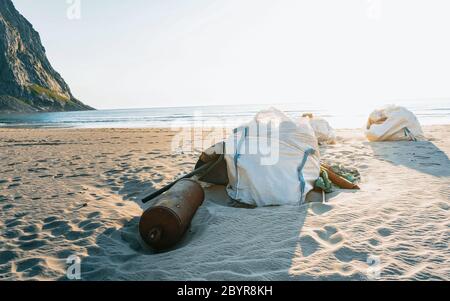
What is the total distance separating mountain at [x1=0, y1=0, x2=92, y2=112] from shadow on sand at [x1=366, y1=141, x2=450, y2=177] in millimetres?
91984

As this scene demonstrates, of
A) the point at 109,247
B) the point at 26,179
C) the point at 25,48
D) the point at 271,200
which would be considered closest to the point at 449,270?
the point at 271,200

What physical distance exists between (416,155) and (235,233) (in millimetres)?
7309

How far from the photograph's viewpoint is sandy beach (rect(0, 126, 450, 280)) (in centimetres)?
327

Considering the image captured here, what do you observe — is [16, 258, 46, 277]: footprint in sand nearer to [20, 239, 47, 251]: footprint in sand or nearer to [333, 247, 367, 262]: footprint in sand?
[20, 239, 47, 251]: footprint in sand

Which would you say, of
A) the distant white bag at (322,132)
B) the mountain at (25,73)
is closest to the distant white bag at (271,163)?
the distant white bag at (322,132)

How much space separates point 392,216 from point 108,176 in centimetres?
617

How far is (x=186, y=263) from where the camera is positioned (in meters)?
3.50

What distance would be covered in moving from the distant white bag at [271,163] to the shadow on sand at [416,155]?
3269 mm

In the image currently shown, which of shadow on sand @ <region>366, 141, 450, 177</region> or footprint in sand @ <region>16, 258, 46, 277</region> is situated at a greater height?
shadow on sand @ <region>366, 141, 450, 177</region>

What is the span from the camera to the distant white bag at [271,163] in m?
5.26

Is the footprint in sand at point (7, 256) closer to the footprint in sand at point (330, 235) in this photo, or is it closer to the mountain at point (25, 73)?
the footprint in sand at point (330, 235)

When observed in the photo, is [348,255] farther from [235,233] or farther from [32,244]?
[32,244]

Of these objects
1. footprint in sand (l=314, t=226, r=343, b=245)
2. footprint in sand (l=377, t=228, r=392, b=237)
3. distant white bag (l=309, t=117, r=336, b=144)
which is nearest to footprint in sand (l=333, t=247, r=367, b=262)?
footprint in sand (l=314, t=226, r=343, b=245)

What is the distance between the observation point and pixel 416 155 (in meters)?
8.98
